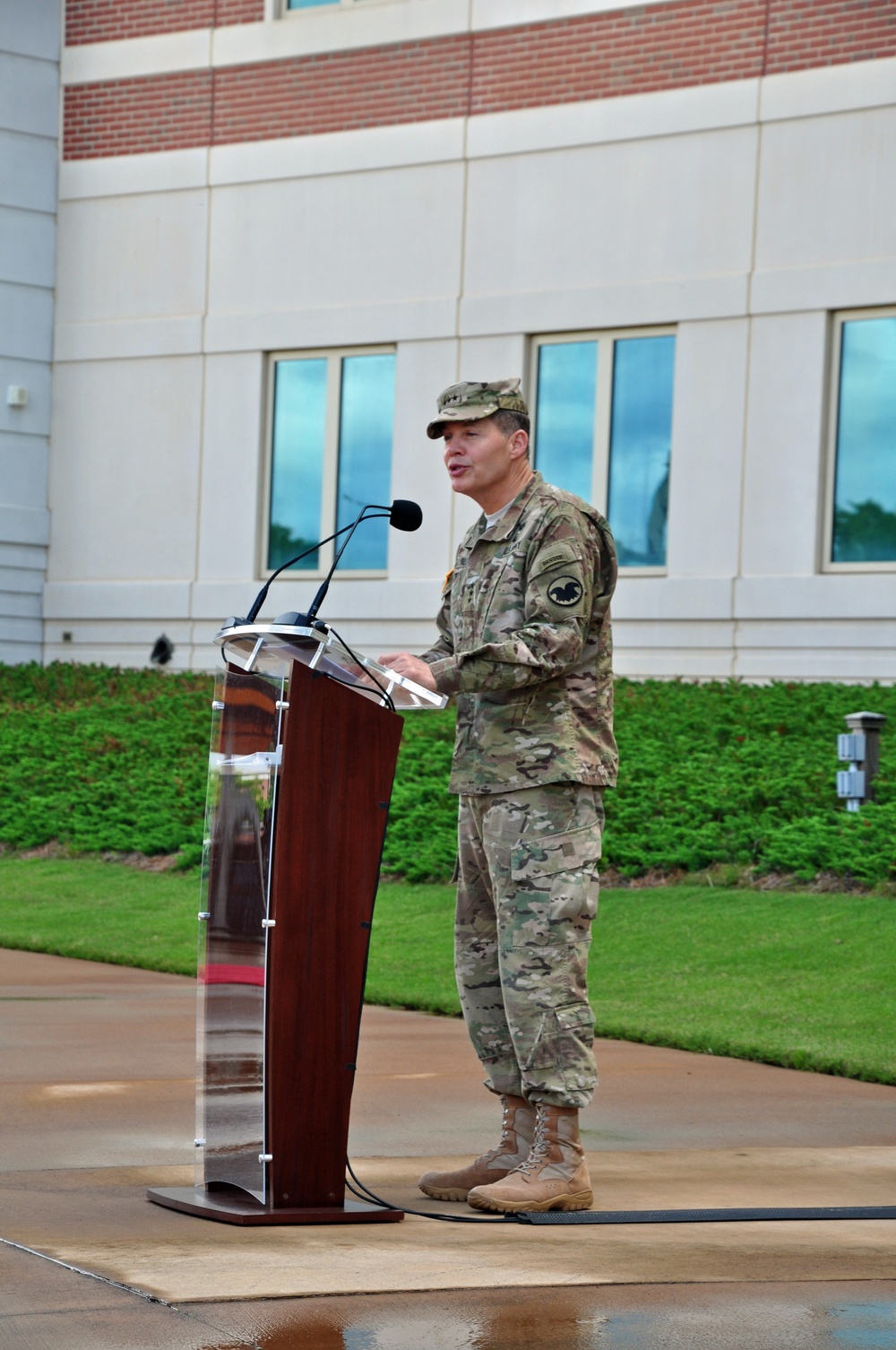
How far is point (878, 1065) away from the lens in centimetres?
786

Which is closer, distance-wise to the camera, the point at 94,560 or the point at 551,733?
the point at 551,733

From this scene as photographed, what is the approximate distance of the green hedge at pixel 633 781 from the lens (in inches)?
468

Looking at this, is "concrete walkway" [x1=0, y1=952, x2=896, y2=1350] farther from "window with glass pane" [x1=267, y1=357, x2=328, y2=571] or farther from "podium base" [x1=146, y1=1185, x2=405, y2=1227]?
"window with glass pane" [x1=267, y1=357, x2=328, y2=571]

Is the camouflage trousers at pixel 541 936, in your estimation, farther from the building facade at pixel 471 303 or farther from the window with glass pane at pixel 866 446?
the window with glass pane at pixel 866 446

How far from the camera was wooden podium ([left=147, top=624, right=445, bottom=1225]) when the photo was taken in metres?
4.79

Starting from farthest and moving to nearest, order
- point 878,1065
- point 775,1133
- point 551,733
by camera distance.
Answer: point 878,1065, point 775,1133, point 551,733

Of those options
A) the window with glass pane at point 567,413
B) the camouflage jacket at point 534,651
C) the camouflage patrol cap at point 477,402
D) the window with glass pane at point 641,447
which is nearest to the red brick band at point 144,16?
the window with glass pane at point 567,413

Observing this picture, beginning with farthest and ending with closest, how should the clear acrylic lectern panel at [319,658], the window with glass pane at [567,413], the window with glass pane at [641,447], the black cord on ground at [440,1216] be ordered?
1. the window with glass pane at [567,413]
2. the window with glass pane at [641,447]
3. the black cord on ground at [440,1216]
4. the clear acrylic lectern panel at [319,658]

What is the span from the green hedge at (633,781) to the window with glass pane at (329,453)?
2221mm

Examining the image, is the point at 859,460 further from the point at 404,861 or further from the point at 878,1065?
the point at 878,1065

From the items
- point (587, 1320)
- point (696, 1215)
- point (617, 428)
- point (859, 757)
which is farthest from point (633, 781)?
point (587, 1320)

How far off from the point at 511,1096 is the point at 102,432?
16115mm

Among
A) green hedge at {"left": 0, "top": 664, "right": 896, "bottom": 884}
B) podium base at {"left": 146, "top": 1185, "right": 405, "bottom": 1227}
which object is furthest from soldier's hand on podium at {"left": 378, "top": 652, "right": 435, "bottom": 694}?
green hedge at {"left": 0, "top": 664, "right": 896, "bottom": 884}

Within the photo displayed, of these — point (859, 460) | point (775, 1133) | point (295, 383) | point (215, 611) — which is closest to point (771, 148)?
point (859, 460)
